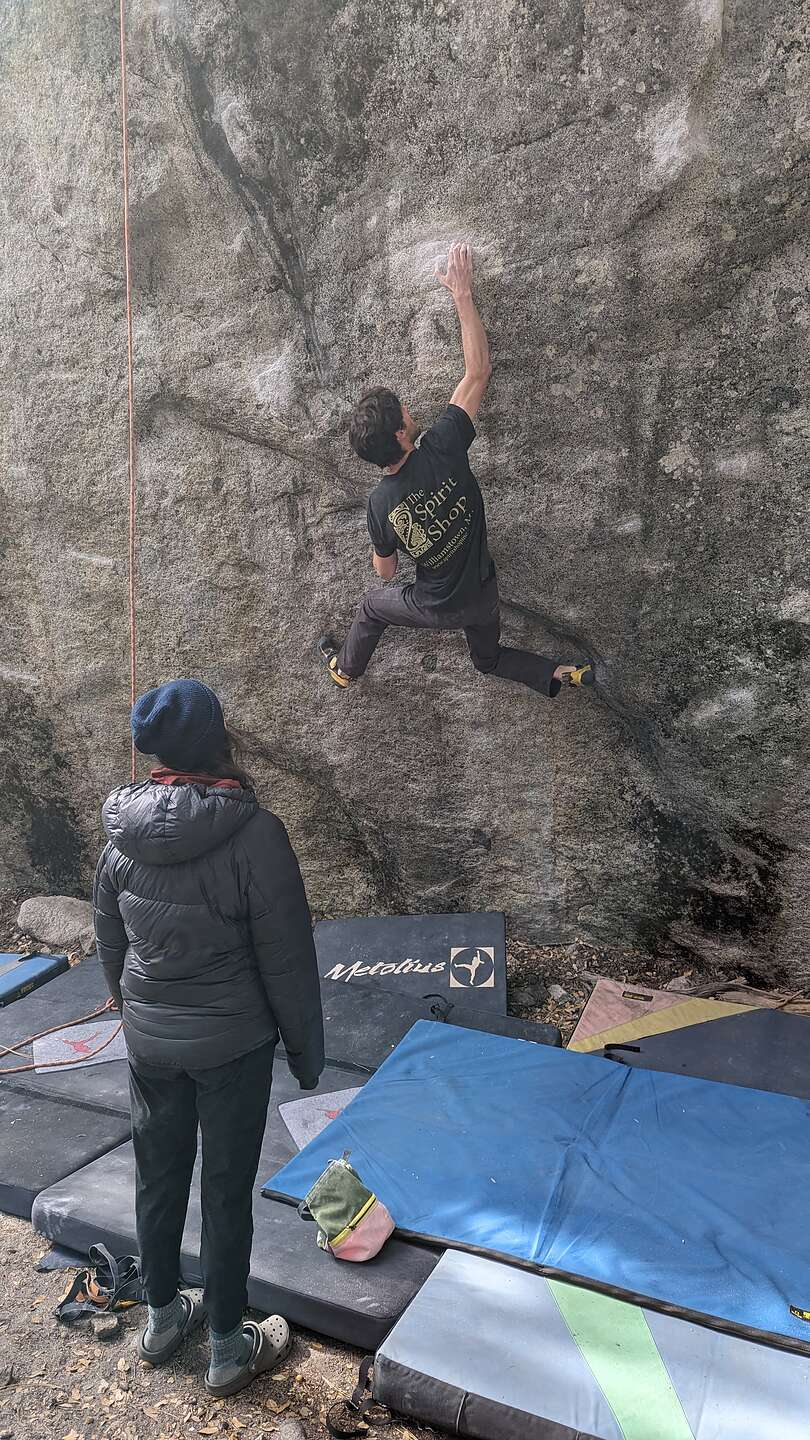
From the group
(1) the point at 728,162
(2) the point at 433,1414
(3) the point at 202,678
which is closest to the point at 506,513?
(1) the point at 728,162

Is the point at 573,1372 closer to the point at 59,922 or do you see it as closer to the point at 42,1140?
the point at 42,1140

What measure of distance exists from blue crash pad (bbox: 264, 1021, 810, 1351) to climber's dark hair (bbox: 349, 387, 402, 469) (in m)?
2.35

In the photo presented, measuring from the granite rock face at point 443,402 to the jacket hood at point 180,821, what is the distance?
2.37 metres

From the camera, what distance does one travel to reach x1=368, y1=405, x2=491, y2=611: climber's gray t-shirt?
3.73 metres

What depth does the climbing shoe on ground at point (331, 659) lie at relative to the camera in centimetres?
455

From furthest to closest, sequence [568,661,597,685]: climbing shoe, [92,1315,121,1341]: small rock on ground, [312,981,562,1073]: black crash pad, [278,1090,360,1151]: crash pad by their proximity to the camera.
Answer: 1. [568,661,597,685]: climbing shoe
2. [312,981,562,1073]: black crash pad
3. [278,1090,360,1151]: crash pad
4. [92,1315,121,1341]: small rock on ground

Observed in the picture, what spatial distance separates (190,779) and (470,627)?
2.11m

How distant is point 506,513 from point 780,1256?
9.48 feet

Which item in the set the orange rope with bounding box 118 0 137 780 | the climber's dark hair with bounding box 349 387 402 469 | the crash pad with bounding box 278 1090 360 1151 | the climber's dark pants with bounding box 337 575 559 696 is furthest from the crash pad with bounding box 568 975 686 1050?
the climber's dark hair with bounding box 349 387 402 469

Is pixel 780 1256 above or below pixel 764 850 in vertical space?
below

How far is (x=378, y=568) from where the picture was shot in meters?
4.14

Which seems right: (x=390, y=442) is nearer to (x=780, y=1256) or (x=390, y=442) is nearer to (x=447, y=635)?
(x=447, y=635)

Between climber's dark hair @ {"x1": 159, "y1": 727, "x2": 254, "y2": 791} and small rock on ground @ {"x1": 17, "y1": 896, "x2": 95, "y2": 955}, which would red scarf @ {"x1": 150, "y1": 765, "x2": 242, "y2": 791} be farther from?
small rock on ground @ {"x1": 17, "y1": 896, "x2": 95, "y2": 955}

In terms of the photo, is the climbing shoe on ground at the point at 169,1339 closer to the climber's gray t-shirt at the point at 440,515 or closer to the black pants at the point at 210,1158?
the black pants at the point at 210,1158
